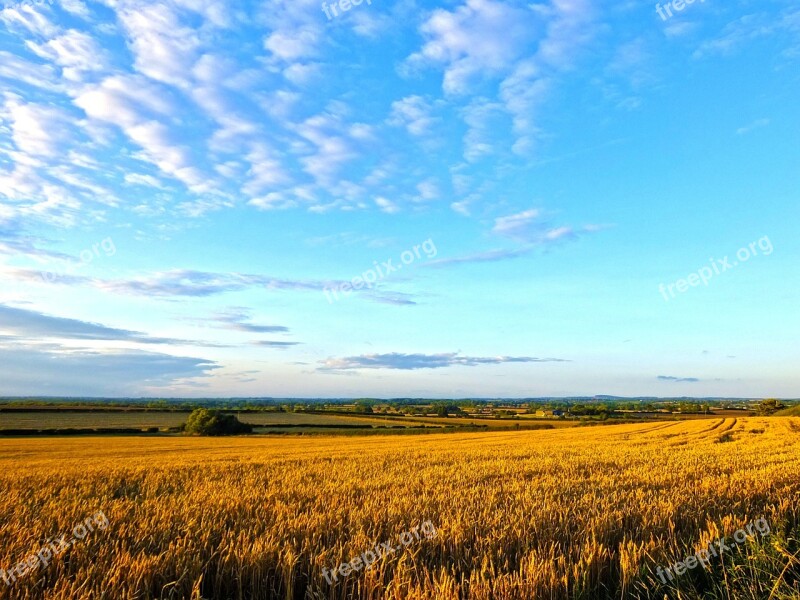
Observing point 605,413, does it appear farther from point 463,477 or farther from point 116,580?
point 116,580

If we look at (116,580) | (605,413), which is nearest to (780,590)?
(116,580)

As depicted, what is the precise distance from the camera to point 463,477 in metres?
10.9

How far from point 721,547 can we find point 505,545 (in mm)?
2168
